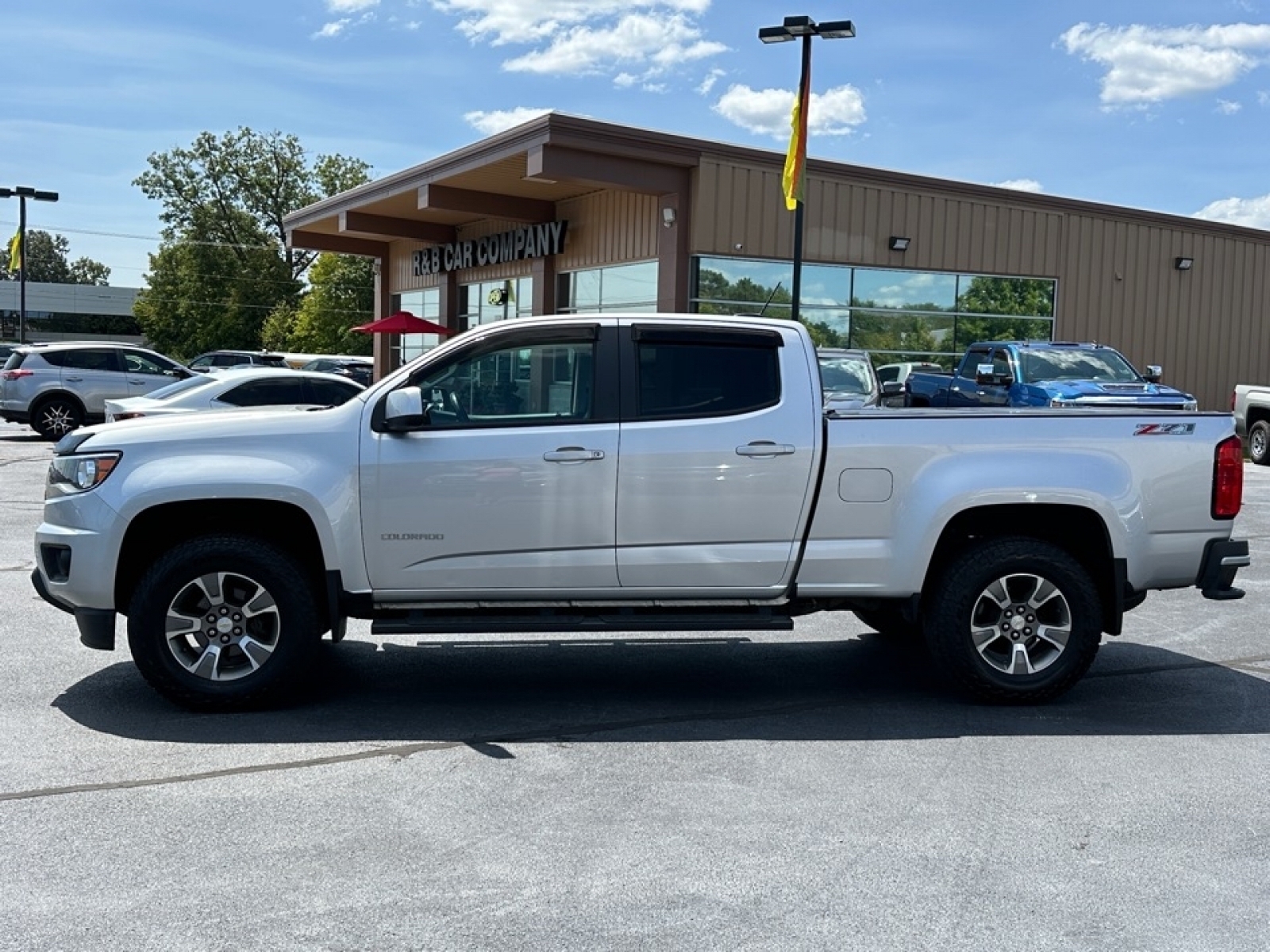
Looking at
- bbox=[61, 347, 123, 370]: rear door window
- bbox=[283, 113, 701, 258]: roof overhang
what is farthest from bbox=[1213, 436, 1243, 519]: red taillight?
bbox=[61, 347, 123, 370]: rear door window

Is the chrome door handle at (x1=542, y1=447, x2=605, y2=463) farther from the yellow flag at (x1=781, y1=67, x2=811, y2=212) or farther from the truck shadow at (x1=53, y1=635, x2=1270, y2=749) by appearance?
the yellow flag at (x1=781, y1=67, x2=811, y2=212)

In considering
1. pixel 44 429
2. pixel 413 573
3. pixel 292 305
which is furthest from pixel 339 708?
pixel 292 305

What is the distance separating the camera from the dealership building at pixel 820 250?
67.5 feet

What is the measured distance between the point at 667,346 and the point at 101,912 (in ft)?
12.0

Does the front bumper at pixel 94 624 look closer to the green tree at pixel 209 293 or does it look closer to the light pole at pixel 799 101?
the light pole at pixel 799 101

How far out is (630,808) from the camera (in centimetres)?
482

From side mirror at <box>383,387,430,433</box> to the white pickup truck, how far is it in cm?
1

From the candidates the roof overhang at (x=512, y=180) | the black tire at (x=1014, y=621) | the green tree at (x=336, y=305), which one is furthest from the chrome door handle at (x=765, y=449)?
the green tree at (x=336, y=305)

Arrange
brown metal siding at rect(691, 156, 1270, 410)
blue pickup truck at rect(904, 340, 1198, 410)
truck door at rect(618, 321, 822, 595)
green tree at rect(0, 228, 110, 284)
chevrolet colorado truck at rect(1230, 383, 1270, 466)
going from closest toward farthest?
truck door at rect(618, 321, 822, 595) → blue pickup truck at rect(904, 340, 1198, 410) → brown metal siding at rect(691, 156, 1270, 410) → chevrolet colorado truck at rect(1230, 383, 1270, 466) → green tree at rect(0, 228, 110, 284)

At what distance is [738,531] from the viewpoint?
241 inches

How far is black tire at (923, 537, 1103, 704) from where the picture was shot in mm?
6246

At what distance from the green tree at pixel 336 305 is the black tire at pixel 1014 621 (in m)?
60.1

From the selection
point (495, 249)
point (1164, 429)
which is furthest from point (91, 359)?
point (1164, 429)

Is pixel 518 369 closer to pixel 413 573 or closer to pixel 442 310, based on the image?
pixel 413 573
